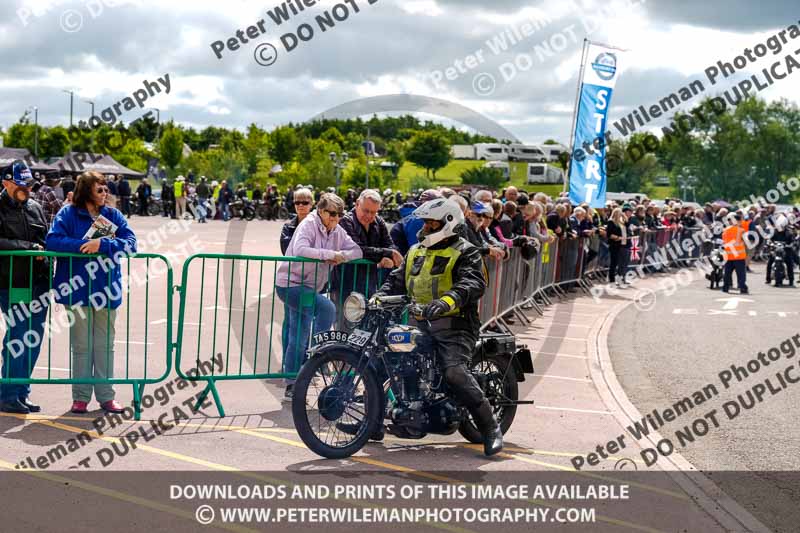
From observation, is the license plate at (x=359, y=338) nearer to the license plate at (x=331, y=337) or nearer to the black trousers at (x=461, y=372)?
the license plate at (x=331, y=337)

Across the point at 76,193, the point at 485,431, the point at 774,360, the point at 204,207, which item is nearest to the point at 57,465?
the point at 76,193

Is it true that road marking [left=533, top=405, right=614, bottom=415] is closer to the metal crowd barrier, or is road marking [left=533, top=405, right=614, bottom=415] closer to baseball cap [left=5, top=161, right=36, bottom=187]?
the metal crowd barrier

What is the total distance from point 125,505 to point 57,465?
94cm

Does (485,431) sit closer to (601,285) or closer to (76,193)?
(76,193)

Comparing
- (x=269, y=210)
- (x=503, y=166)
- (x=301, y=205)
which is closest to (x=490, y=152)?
(x=503, y=166)

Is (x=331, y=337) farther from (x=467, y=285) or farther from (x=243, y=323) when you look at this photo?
(x=243, y=323)

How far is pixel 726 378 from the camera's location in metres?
11.1

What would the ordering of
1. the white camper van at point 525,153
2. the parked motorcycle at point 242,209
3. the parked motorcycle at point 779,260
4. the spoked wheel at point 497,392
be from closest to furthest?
the spoked wheel at point 497,392
the parked motorcycle at point 779,260
the parked motorcycle at point 242,209
the white camper van at point 525,153

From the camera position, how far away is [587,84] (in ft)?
76.3

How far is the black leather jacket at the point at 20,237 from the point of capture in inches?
292
